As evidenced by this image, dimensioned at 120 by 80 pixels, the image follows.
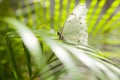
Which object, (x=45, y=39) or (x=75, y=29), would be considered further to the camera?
(x=75, y=29)

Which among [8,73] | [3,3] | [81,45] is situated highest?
[3,3]

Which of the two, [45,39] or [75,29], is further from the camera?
[75,29]

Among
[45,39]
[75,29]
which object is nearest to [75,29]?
[75,29]

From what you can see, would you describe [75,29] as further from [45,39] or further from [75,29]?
[45,39]

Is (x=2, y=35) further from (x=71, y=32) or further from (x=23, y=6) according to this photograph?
(x=23, y=6)

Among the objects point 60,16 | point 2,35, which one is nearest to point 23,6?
point 60,16
